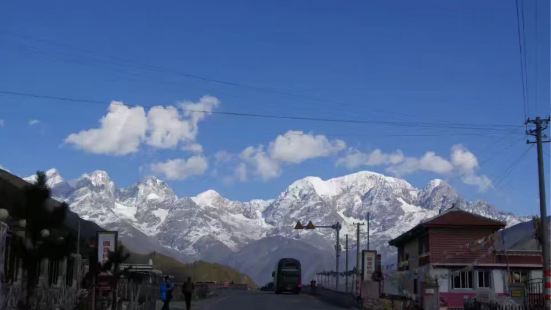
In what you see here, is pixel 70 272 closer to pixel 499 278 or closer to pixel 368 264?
pixel 368 264

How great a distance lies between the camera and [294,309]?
42.4 metres

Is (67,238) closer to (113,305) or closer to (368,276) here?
(113,305)

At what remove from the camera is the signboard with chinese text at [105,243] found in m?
24.1

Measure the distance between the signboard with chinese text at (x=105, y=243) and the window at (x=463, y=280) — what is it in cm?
3388

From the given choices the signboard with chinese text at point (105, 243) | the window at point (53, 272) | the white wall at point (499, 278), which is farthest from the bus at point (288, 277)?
the signboard with chinese text at point (105, 243)

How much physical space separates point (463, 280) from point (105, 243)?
Result: 3487 centimetres

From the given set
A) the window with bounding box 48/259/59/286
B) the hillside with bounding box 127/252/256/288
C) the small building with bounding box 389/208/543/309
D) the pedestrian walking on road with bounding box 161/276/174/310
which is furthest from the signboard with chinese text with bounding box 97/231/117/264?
the hillside with bounding box 127/252/256/288

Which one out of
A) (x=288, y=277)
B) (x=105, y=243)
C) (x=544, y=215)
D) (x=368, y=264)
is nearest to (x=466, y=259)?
(x=368, y=264)

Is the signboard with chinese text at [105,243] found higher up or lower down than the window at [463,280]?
higher up

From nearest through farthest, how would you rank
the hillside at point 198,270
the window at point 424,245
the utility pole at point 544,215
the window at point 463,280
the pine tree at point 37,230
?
the pine tree at point 37,230 < the utility pole at point 544,215 < the window at point 463,280 < the window at point 424,245 < the hillside at point 198,270

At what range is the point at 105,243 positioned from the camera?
24219mm

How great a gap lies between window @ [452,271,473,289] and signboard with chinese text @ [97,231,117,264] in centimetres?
3388

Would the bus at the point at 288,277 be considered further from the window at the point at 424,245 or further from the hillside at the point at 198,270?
the hillside at the point at 198,270

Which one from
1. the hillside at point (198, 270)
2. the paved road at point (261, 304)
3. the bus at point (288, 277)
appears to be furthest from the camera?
the hillside at point (198, 270)
